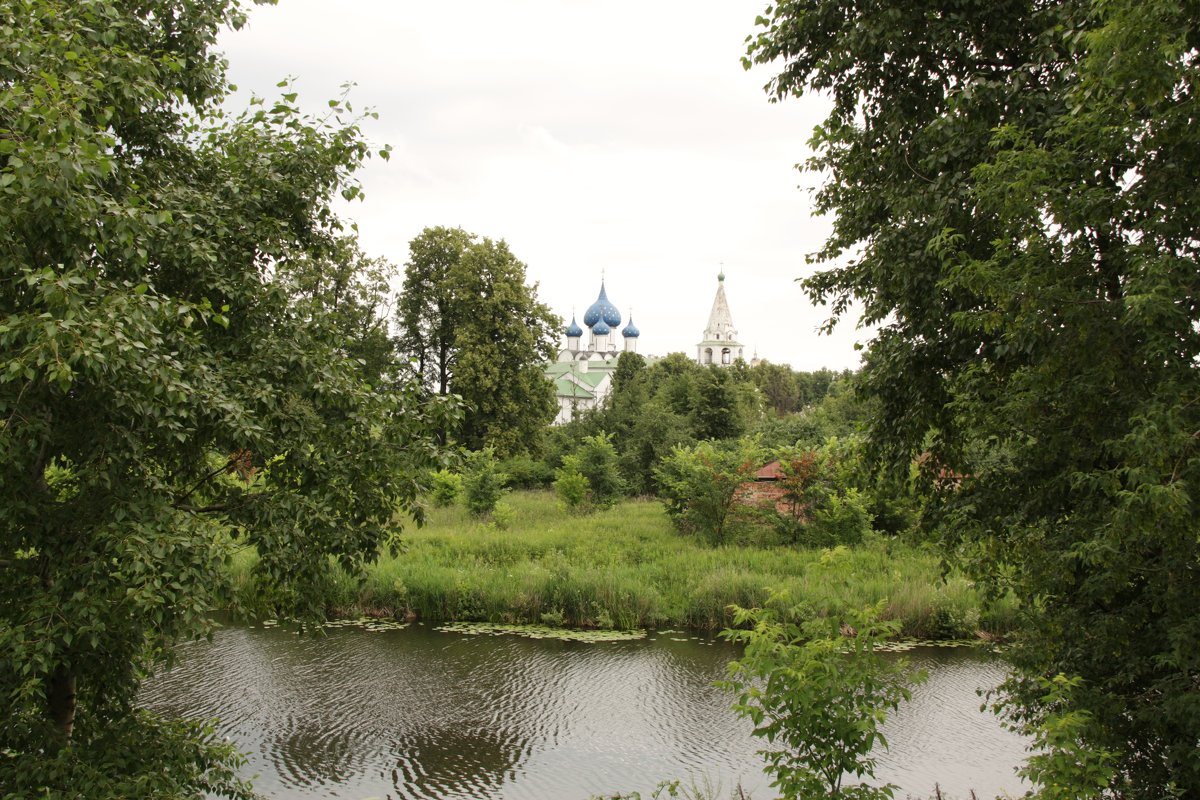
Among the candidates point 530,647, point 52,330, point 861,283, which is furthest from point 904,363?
point 530,647

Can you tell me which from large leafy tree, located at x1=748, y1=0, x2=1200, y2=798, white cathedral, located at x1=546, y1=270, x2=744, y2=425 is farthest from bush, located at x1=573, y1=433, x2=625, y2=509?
white cathedral, located at x1=546, y1=270, x2=744, y2=425

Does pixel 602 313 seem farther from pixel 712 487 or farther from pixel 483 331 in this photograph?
pixel 712 487

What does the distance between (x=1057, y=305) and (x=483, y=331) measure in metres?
31.4

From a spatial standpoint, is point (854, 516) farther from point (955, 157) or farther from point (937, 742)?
point (955, 157)

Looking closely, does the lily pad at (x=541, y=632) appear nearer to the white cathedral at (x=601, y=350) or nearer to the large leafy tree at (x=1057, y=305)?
the large leafy tree at (x=1057, y=305)

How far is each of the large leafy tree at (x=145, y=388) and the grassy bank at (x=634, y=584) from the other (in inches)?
400

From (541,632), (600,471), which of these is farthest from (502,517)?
(541,632)

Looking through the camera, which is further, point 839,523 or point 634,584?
point 839,523

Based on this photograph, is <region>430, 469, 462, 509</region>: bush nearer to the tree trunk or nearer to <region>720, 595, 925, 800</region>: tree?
the tree trunk

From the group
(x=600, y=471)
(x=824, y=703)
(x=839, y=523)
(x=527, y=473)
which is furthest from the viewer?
(x=527, y=473)

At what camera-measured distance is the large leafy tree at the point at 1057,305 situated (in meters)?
5.32

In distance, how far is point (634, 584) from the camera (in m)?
18.2

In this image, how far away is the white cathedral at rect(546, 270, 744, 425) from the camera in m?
79.8

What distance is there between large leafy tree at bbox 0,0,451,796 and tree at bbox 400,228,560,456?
27.7 meters
